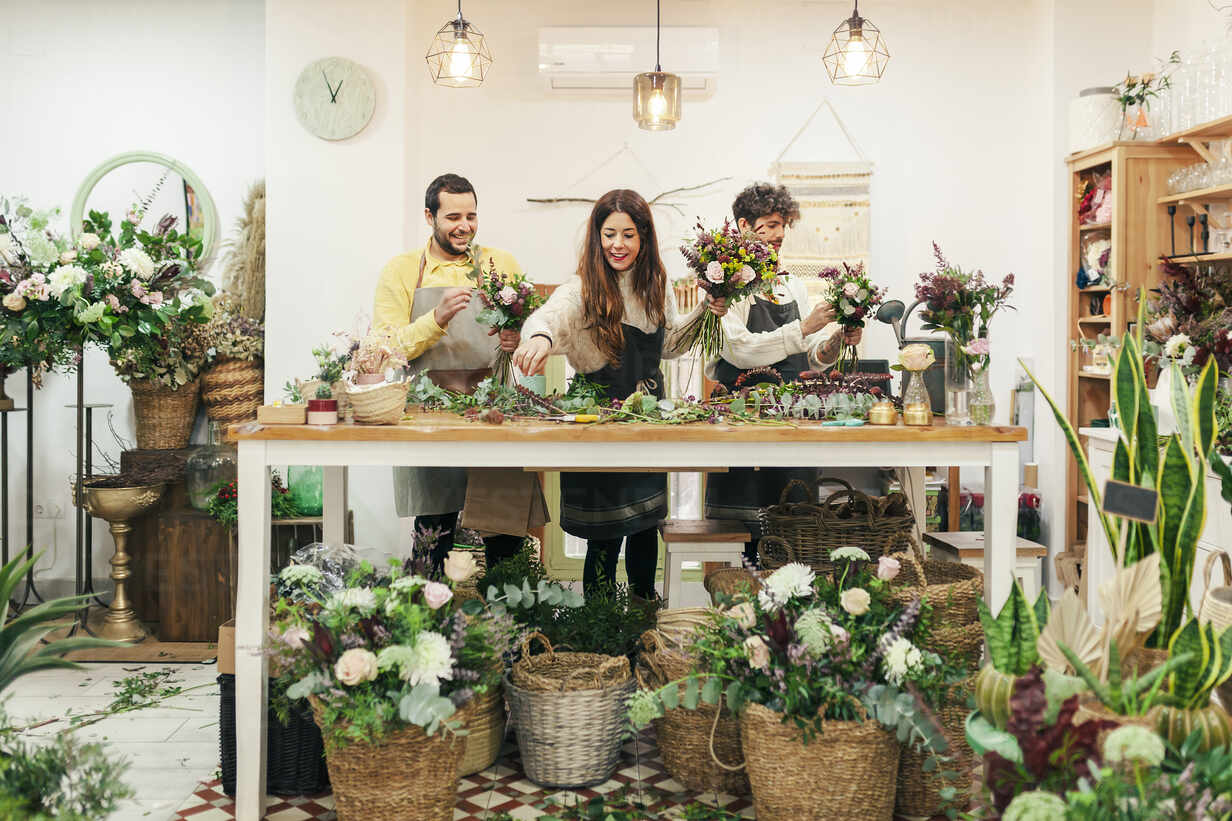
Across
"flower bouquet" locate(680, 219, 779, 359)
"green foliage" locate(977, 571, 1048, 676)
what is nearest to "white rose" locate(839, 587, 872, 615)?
"green foliage" locate(977, 571, 1048, 676)

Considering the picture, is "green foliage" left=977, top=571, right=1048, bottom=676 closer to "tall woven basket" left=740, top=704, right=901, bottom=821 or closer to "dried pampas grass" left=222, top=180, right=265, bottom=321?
"tall woven basket" left=740, top=704, right=901, bottom=821

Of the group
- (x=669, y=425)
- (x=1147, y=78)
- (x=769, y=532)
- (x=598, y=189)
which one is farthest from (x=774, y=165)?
(x=669, y=425)

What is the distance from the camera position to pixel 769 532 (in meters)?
3.63

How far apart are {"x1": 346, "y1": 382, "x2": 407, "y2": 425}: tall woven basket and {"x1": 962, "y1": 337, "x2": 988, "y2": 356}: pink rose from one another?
5.11 ft

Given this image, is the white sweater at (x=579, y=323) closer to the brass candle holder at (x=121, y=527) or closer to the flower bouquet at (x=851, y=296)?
the flower bouquet at (x=851, y=296)

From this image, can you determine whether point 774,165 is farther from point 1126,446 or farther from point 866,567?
point 1126,446

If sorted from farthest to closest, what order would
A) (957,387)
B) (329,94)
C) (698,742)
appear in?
(329,94) → (957,387) → (698,742)

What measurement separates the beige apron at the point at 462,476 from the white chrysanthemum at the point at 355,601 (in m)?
1.09

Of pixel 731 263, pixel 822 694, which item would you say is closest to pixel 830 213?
pixel 731 263

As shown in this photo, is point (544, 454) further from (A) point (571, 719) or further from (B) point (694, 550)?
(B) point (694, 550)

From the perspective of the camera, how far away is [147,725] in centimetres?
350

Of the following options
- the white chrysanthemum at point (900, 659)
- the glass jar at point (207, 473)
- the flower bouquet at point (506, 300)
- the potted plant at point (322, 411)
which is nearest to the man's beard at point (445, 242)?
the flower bouquet at point (506, 300)

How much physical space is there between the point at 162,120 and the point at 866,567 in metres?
4.19

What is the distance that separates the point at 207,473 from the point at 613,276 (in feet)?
6.73
